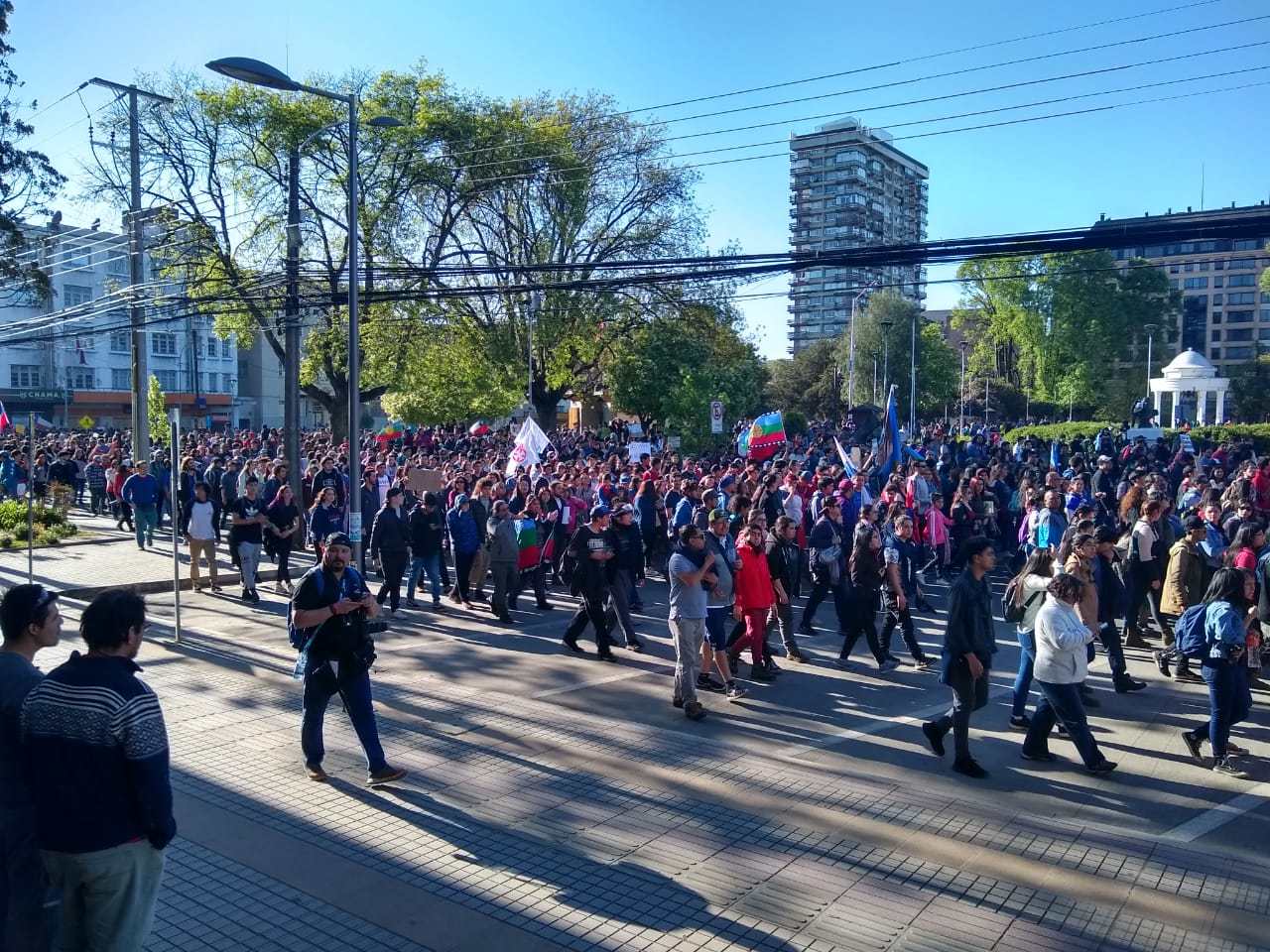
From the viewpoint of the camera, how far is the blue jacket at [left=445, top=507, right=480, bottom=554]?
45.6 feet

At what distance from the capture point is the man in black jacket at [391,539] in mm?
13594

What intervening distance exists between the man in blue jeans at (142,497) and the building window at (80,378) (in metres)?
52.7

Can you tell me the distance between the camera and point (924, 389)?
77.6 metres

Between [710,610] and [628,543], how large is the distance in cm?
222

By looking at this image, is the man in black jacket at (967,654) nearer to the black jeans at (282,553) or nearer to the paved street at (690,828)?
the paved street at (690,828)

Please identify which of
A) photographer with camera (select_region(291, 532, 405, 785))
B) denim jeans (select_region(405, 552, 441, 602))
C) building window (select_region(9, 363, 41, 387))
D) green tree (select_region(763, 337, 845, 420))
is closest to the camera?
photographer with camera (select_region(291, 532, 405, 785))

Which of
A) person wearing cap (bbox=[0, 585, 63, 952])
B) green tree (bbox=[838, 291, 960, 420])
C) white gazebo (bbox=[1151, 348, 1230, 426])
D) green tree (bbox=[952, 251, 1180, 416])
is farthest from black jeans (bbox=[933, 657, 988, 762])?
green tree (bbox=[838, 291, 960, 420])

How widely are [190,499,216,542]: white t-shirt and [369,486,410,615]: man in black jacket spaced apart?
8.97 feet

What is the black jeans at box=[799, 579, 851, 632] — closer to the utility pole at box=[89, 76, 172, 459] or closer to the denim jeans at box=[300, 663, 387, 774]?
the denim jeans at box=[300, 663, 387, 774]

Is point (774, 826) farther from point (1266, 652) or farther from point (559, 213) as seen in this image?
point (559, 213)

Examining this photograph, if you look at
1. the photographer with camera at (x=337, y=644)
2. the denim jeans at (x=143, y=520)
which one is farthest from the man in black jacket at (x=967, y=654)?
the denim jeans at (x=143, y=520)

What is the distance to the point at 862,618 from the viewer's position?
35.0 ft

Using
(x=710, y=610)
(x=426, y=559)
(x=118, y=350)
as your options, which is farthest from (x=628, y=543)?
(x=118, y=350)

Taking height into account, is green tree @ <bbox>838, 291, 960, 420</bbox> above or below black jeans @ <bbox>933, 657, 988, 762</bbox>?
above
